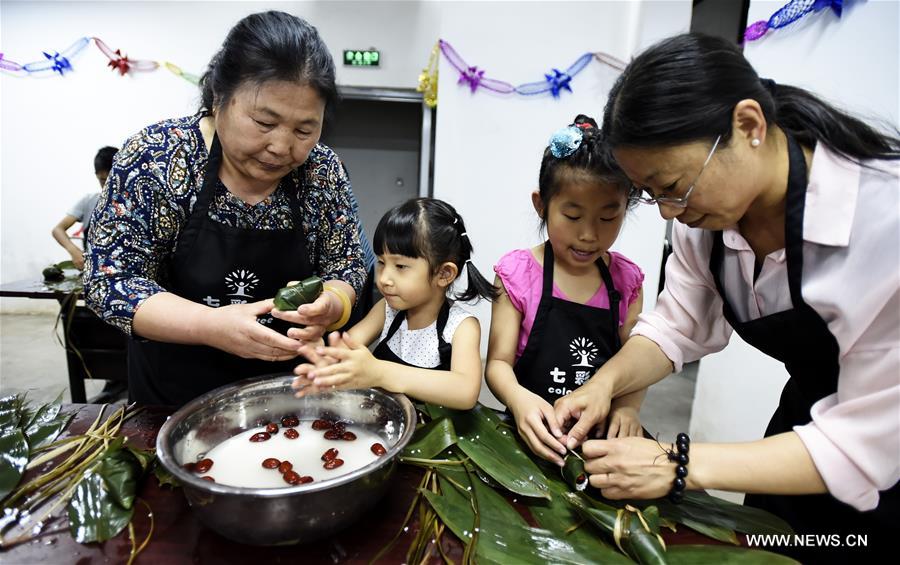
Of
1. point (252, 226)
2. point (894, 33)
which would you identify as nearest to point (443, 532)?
point (252, 226)

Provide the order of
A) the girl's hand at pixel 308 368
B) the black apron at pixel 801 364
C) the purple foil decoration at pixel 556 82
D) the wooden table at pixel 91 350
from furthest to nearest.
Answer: the purple foil decoration at pixel 556 82 → the wooden table at pixel 91 350 → the girl's hand at pixel 308 368 → the black apron at pixel 801 364

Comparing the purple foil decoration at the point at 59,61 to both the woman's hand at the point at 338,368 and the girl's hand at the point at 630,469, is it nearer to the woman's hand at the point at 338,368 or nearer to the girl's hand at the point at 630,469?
the woman's hand at the point at 338,368

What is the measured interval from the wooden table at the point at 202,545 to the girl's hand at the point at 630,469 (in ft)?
0.36

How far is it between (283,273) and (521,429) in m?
0.90

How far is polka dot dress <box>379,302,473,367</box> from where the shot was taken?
5.24 ft

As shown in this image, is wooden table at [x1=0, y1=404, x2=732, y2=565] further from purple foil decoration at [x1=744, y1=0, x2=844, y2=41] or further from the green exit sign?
the green exit sign

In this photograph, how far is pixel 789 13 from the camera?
2.35 m

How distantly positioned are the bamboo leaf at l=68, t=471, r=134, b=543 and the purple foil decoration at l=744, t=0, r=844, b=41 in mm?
2918

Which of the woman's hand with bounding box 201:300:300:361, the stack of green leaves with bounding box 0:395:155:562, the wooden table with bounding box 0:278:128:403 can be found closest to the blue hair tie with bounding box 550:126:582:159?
the woman's hand with bounding box 201:300:300:361

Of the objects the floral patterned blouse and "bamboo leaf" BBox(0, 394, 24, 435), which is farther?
the floral patterned blouse

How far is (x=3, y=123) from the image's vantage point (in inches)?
228

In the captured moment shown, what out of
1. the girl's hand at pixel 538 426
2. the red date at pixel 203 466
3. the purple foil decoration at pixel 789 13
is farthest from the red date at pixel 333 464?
the purple foil decoration at pixel 789 13

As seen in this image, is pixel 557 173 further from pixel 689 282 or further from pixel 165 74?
pixel 165 74

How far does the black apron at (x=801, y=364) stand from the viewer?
1.03 m
